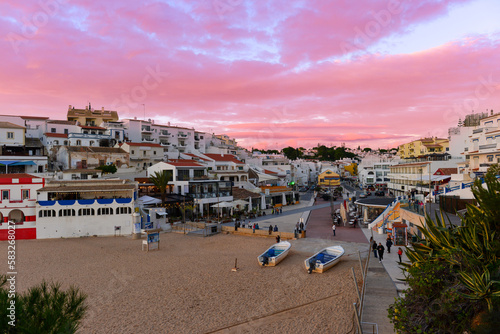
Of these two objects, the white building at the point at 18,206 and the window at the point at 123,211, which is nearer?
the white building at the point at 18,206

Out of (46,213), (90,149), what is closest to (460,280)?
(46,213)

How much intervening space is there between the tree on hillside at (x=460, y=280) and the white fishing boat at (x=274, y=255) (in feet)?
33.2

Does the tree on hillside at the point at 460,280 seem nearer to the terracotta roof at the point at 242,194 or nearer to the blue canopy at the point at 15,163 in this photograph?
the terracotta roof at the point at 242,194

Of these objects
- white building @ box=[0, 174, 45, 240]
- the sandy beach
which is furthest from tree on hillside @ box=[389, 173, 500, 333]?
white building @ box=[0, 174, 45, 240]

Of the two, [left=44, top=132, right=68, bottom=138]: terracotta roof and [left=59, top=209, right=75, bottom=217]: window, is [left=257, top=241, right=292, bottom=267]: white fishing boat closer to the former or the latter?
[left=59, top=209, right=75, bottom=217]: window

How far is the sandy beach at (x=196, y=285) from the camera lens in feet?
40.5

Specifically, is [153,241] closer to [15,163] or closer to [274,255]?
[274,255]

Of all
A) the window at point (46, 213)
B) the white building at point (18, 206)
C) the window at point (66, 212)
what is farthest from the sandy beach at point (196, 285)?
the window at point (66, 212)

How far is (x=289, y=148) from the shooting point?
437 feet

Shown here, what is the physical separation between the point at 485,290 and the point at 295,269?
39.4 ft

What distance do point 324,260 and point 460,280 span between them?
10949 millimetres

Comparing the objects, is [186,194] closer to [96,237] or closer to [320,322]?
[96,237]

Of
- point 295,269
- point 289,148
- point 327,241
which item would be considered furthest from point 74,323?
point 289,148

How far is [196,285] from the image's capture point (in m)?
16.3
